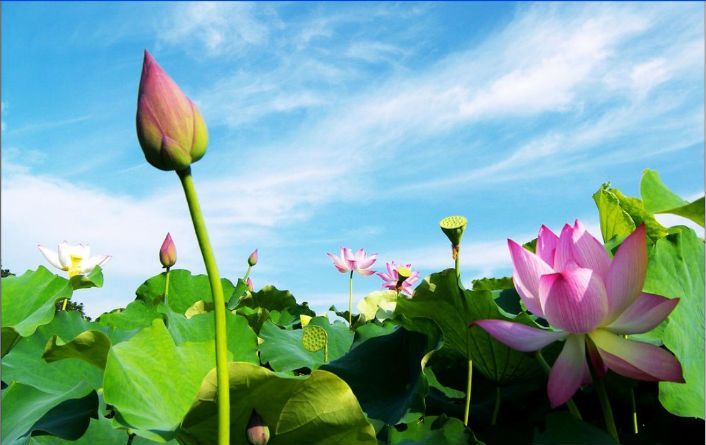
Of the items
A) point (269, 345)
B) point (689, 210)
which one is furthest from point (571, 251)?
point (269, 345)

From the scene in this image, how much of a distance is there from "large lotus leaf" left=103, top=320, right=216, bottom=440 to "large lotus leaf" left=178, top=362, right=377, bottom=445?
9cm

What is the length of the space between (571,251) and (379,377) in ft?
1.51

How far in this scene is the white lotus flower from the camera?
133 inches

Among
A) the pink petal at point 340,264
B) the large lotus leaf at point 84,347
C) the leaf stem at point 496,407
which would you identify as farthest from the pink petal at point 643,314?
the pink petal at point 340,264

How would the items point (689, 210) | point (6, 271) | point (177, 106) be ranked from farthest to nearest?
point (6, 271) → point (689, 210) → point (177, 106)

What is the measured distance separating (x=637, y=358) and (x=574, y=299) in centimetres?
12

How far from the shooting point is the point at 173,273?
111 inches

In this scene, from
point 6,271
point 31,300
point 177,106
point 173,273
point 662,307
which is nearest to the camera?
point 177,106

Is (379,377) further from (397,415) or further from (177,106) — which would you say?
(177,106)

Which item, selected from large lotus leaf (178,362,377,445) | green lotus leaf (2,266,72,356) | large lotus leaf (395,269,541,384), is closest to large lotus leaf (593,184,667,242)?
large lotus leaf (395,269,541,384)

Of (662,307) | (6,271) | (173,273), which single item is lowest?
(662,307)

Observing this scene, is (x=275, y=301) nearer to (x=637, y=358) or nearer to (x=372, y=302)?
(x=372, y=302)

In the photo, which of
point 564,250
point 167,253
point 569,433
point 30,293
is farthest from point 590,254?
point 167,253

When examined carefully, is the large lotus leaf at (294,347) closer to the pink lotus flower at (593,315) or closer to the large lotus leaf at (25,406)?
the large lotus leaf at (25,406)
